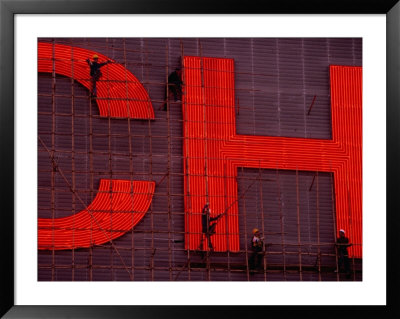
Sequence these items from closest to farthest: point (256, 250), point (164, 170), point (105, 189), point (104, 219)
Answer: point (104, 219)
point (105, 189)
point (256, 250)
point (164, 170)

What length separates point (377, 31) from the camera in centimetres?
1046

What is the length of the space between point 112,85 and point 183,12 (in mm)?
9258

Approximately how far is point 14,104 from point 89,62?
30.0 feet

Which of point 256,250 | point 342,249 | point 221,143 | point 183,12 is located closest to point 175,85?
point 221,143

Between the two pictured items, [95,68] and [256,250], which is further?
[95,68]

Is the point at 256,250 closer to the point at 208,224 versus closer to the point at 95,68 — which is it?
the point at 208,224

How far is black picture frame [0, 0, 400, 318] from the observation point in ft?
32.0

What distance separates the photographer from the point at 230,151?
1967cm

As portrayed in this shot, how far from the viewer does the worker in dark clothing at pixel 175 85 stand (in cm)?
1977

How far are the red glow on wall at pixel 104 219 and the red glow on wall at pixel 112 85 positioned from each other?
1866 millimetres

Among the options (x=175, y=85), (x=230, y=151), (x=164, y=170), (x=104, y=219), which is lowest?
(x=104, y=219)

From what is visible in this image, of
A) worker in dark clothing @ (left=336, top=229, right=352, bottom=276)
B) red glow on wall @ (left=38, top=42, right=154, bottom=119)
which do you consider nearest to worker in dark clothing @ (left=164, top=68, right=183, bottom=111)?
red glow on wall @ (left=38, top=42, right=154, bottom=119)

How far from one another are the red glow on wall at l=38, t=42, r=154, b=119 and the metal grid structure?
3cm

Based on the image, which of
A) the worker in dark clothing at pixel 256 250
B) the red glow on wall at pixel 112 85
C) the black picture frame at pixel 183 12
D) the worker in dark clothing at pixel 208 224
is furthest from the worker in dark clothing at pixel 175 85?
the black picture frame at pixel 183 12
